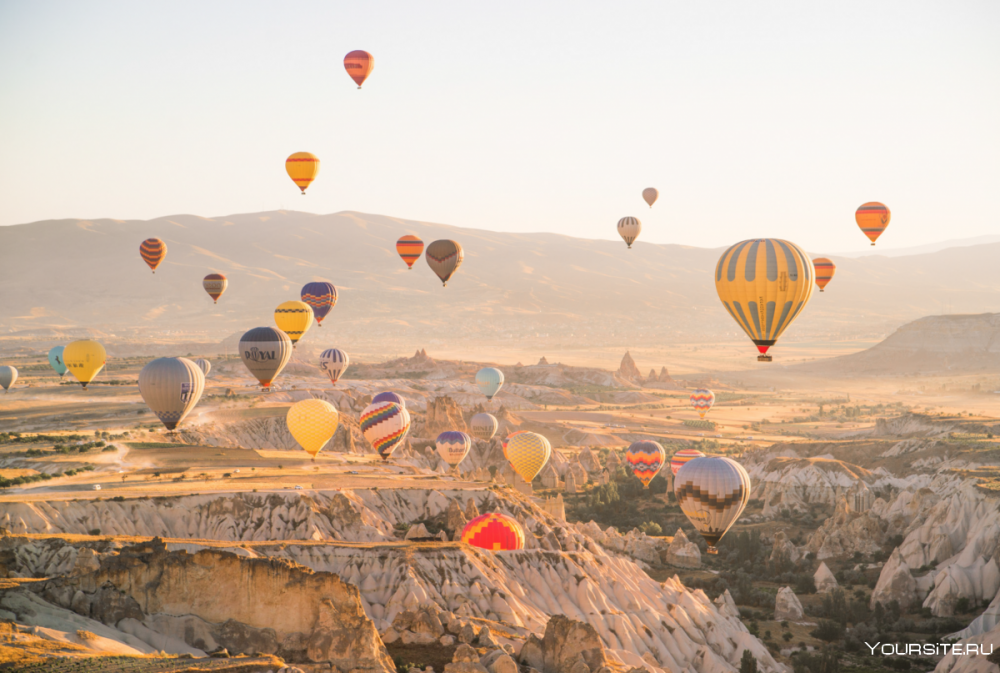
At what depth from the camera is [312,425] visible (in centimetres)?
5981

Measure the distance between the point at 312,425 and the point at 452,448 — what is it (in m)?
15.1

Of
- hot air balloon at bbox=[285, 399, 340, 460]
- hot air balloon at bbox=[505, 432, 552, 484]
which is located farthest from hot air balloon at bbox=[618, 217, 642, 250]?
hot air balloon at bbox=[285, 399, 340, 460]

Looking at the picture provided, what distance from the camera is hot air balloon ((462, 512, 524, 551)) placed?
42781 millimetres

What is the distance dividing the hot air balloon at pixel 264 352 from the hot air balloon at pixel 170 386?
443 inches

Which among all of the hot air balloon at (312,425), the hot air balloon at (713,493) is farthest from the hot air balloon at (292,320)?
the hot air balloon at (713,493)

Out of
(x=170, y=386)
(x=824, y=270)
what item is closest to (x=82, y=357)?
(x=170, y=386)

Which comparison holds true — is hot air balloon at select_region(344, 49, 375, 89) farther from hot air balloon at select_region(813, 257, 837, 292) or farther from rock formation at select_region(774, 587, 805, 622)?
hot air balloon at select_region(813, 257, 837, 292)

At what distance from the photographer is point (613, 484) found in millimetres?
79500

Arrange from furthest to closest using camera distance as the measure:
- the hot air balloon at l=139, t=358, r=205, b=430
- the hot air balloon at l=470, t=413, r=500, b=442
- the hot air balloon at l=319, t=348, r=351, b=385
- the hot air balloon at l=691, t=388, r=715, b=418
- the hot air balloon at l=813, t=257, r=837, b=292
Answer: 1. the hot air balloon at l=691, t=388, r=715, b=418
2. the hot air balloon at l=813, t=257, r=837, b=292
3. the hot air balloon at l=319, t=348, r=351, b=385
4. the hot air balloon at l=470, t=413, r=500, b=442
5. the hot air balloon at l=139, t=358, r=205, b=430

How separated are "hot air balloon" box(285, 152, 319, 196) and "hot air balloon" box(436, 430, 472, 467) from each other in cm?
2340

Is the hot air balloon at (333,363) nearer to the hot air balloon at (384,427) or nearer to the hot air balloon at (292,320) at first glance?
the hot air balloon at (292,320)

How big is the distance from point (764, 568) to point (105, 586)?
42.5 m

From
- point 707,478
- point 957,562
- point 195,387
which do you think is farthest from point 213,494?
point 957,562

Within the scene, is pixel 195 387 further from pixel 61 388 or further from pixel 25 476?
pixel 61 388
